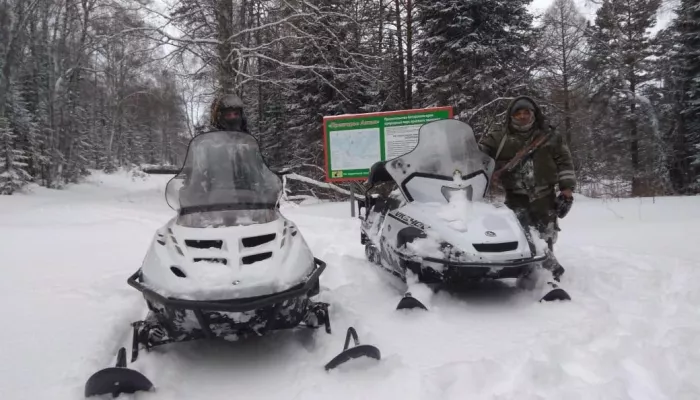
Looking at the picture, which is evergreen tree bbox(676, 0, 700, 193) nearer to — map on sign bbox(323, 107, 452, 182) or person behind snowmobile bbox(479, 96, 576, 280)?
map on sign bbox(323, 107, 452, 182)

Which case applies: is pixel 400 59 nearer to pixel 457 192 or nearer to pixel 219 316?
pixel 457 192

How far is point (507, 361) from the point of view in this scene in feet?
9.45

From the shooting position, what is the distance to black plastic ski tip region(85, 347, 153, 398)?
2473mm

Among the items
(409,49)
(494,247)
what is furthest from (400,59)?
(494,247)

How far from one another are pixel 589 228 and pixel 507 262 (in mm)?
4936

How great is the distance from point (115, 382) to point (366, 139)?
7979 mm

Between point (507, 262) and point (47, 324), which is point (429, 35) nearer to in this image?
point (507, 262)

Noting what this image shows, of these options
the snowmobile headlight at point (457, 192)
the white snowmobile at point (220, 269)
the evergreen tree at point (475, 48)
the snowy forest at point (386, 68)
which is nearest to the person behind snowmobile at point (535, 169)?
the snowmobile headlight at point (457, 192)

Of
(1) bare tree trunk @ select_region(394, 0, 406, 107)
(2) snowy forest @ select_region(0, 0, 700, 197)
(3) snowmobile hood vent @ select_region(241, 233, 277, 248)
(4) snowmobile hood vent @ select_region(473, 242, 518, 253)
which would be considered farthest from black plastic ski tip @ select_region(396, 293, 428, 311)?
(1) bare tree trunk @ select_region(394, 0, 406, 107)

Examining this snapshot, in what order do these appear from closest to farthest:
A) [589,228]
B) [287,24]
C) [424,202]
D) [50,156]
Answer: [424,202] < [589,228] < [287,24] < [50,156]

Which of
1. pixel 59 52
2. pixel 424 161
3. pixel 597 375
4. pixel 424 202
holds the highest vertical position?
pixel 59 52

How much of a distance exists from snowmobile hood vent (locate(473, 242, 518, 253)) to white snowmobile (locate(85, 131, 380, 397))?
1.34m

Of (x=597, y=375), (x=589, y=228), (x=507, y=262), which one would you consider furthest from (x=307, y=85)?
(x=597, y=375)

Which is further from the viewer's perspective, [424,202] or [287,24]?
[287,24]
